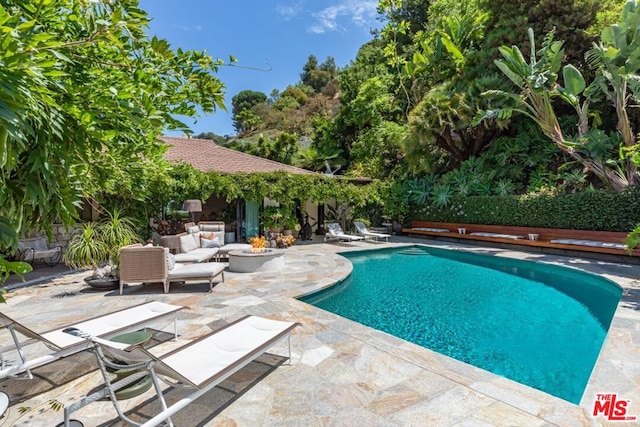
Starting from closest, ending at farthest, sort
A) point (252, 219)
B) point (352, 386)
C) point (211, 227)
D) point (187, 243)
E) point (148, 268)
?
1. point (352, 386)
2. point (148, 268)
3. point (187, 243)
4. point (211, 227)
5. point (252, 219)

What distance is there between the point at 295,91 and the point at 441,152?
3358cm

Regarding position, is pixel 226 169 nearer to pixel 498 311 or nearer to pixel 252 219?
pixel 252 219

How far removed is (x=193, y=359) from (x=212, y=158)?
16.7 m

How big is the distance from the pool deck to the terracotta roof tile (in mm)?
11447

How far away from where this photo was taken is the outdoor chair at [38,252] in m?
10.1

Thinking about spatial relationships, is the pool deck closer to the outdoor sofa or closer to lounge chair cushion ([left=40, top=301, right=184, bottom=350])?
lounge chair cushion ([left=40, top=301, right=184, bottom=350])

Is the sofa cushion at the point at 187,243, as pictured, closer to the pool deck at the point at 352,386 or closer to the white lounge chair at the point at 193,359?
the pool deck at the point at 352,386

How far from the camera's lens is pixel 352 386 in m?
3.90

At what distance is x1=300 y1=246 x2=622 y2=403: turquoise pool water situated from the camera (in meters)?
5.23

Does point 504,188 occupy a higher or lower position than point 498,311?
higher

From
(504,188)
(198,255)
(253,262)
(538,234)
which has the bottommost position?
(253,262)

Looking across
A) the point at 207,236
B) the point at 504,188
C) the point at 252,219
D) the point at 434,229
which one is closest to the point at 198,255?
the point at 207,236

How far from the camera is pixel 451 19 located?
20.2 metres

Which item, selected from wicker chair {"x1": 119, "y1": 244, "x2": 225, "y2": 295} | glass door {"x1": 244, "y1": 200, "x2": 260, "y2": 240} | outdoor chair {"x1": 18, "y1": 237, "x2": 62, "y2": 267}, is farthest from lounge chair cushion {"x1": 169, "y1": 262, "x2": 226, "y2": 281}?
glass door {"x1": 244, "y1": 200, "x2": 260, "y2": 240}
